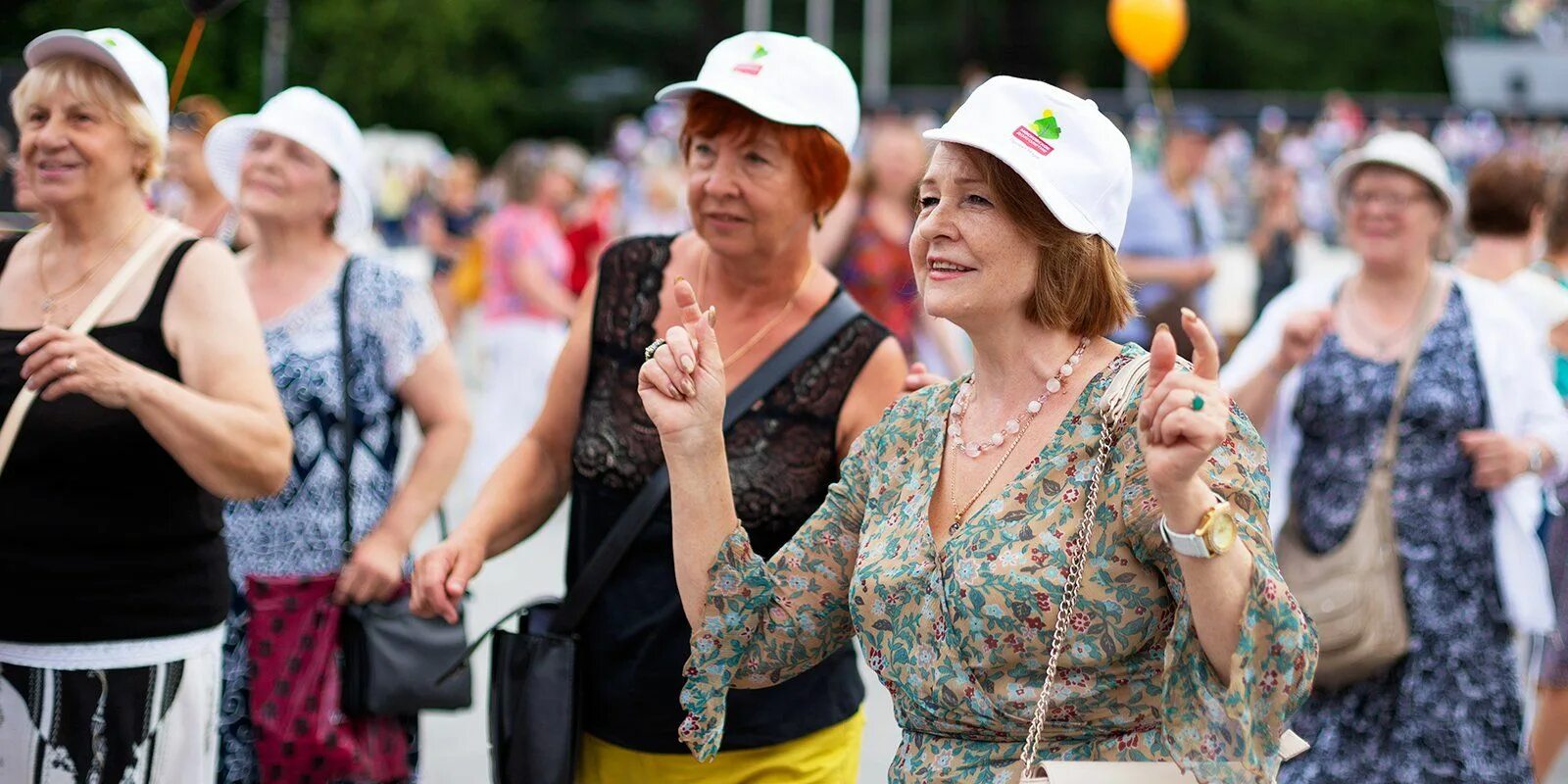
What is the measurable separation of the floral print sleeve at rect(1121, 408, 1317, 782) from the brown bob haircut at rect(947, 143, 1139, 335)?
338mm

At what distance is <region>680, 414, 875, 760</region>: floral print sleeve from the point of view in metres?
2.94

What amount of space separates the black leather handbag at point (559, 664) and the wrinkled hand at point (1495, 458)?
6.76ft

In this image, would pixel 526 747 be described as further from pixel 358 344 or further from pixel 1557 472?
pixel 1557 472

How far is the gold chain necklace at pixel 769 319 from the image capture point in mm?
3570

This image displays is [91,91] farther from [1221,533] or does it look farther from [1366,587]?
[1366,587]

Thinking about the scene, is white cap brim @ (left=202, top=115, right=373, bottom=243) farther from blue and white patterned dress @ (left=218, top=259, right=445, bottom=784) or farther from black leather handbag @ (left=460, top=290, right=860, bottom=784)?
black leather handbag @ (left=460, top=290, right=860, bottom=784)

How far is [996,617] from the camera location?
2557 millimetres

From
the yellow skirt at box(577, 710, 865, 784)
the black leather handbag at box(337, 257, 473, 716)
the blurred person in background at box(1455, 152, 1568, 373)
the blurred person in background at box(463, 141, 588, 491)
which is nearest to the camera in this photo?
the yellow skirt at box(577, 710, 865, 784)

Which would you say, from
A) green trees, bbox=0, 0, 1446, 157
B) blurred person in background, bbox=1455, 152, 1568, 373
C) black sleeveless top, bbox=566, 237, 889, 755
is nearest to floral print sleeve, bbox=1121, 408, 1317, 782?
black sleeveless top, bbox=566, 237, 889, 755

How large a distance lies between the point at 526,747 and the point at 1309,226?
2711cm

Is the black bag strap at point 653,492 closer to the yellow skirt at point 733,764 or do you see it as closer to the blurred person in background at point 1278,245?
the yellow skirt at point 733,764

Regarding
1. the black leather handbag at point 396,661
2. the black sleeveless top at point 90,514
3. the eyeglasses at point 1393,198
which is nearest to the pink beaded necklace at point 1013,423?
the black sleeveless top at point 90,514

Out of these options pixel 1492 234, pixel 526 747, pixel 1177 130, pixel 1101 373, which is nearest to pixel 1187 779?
pixel 1101 373

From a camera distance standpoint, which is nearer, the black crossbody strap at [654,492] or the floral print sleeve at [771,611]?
the floral print sleeve at [771,611]
